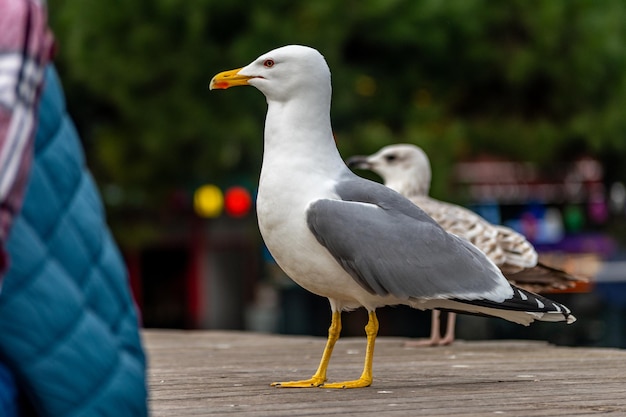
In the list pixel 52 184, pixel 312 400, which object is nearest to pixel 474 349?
pixel 312 400

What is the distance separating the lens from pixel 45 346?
255 centimetres

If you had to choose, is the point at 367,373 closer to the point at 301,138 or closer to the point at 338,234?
the point at 338,234

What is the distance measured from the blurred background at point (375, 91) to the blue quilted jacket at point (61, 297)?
1006 centimetres

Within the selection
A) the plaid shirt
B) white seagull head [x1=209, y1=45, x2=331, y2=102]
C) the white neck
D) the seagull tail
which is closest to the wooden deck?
the seagull tail

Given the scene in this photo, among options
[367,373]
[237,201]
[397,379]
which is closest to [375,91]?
[237,201]

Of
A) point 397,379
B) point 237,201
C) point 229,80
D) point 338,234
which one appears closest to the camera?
point 338,234

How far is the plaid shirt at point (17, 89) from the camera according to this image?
7.93 feet

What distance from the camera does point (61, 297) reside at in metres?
2.56

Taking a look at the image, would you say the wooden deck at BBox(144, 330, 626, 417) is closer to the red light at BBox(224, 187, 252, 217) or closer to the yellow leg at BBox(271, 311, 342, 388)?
the yellow leg at BBox(271, 311, 342, 388)

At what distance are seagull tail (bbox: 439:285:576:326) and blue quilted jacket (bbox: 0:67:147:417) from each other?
7.41 ft

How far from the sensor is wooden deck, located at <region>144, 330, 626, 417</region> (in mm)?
4055

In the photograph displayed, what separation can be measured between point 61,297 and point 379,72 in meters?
12.4

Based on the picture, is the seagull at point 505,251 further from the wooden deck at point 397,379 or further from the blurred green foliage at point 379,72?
the blurred green foliage at point 379,72

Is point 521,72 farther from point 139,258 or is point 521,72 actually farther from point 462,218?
point 139,258
